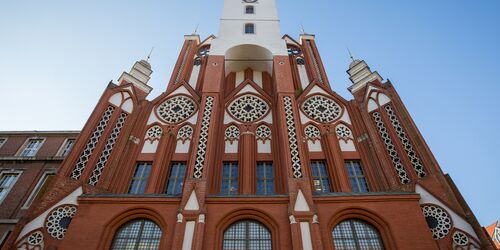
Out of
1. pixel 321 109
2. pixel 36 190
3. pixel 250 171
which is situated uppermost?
pixel 321 109

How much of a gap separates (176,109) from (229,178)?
5.34 metres

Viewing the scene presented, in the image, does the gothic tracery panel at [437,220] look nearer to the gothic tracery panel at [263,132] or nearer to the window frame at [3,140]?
the gothic tracery panel at [263,132]

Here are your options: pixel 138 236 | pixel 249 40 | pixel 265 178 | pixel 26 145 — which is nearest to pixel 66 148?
pixel 26 145

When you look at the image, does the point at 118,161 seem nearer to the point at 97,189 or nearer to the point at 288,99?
the point at 97,189

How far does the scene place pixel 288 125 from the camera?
14.2 m

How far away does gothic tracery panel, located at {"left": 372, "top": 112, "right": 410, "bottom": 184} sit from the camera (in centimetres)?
1266

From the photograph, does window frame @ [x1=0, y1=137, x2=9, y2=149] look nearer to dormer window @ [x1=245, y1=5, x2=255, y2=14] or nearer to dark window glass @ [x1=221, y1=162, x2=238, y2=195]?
dark window glass @ [x1=221, y1=162, x2=238, y2=195]

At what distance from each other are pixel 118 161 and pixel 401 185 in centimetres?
1186

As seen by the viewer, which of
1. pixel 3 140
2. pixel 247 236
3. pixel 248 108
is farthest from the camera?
pixel 3 140

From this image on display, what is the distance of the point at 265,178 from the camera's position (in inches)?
549

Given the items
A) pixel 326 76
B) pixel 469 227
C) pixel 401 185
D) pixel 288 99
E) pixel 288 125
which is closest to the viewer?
pixel 469 227

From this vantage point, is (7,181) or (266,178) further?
(7,181)

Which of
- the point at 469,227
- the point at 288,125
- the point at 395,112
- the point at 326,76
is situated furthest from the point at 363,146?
the point at 326,76

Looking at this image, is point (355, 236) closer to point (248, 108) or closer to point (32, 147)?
point (248, 108)
